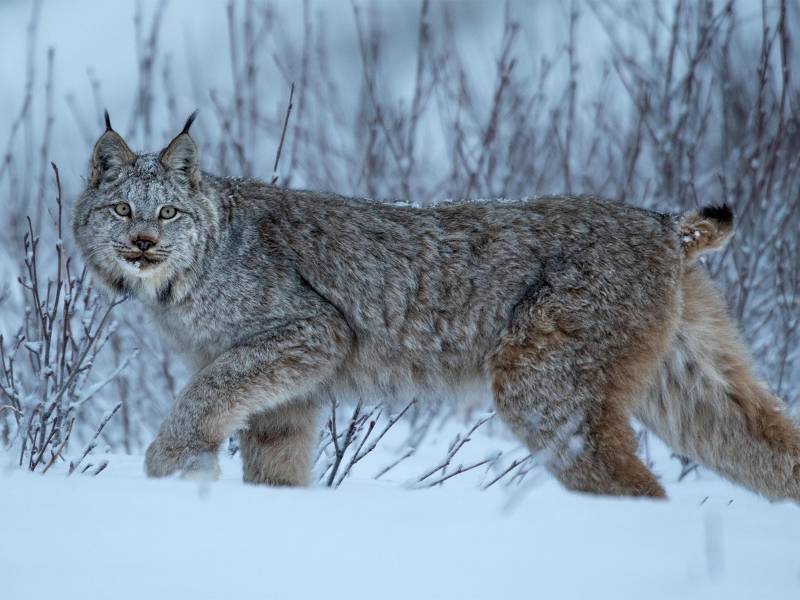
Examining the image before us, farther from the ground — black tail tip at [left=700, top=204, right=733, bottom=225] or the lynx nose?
black tail tip at [left=700, top=204, right=733, bottom=225]

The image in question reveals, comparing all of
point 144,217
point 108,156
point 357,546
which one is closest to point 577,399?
point 357,546

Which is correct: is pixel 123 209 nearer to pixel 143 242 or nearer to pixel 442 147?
pixel 143 242

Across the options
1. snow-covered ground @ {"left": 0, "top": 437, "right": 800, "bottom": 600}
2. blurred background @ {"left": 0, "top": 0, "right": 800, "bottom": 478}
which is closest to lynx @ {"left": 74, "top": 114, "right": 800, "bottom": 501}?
blurred background @ {"left": 0, "top": 0, "right": 800, "bottom": 478}

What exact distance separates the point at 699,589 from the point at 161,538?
1.33m

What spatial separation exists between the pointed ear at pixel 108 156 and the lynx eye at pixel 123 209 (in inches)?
8.7

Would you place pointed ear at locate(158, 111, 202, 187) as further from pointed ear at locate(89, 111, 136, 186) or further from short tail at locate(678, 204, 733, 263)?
short tail at locate(678, 204, 733, 263)

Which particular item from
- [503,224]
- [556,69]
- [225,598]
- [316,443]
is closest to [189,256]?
[316,443]

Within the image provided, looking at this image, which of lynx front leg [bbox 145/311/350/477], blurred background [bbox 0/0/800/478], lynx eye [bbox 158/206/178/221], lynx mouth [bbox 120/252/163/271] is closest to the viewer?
lynx front leg [bbox 145/311/350/477]

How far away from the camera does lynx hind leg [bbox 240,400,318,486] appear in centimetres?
490

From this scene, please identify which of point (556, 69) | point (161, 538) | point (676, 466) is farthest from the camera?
point (556, 69)

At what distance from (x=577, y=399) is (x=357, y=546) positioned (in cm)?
188

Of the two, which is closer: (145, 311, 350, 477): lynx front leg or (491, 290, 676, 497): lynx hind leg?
(491, 290, 676, 497): lynx hind leg

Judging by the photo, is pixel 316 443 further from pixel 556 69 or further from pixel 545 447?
pixel 556 69

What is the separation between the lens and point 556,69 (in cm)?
1172
